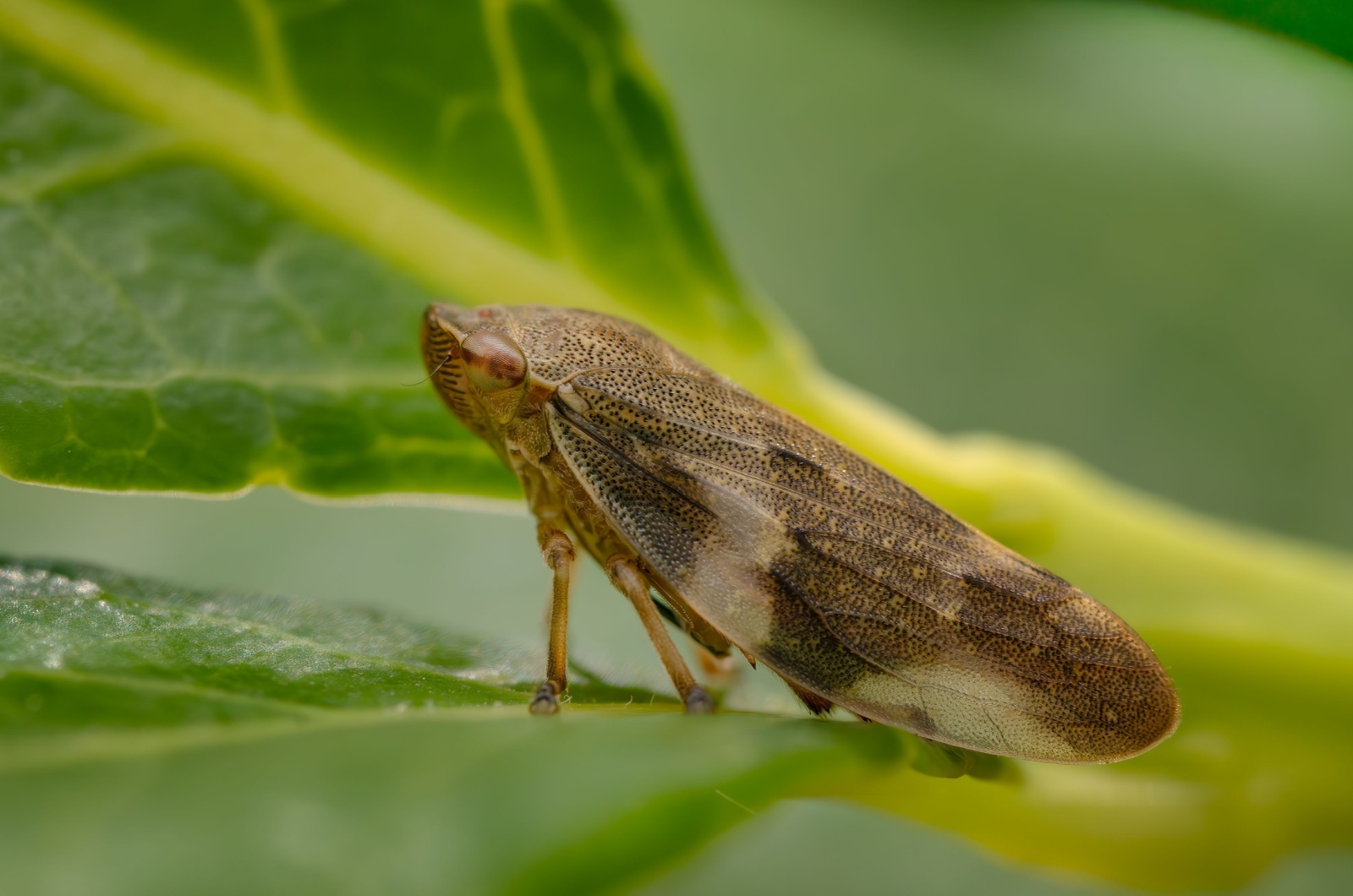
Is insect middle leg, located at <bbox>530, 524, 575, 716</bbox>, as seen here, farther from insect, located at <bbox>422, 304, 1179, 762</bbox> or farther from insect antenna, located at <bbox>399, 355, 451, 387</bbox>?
insect antenna, located at <bbox>399, 355, 451, 387</bbox>

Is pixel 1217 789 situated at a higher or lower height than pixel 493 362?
lower

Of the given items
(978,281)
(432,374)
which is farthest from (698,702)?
(978,281)

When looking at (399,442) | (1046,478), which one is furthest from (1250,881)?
(399,442)

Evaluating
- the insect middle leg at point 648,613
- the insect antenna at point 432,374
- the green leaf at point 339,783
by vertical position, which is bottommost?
the green leaf at point 339,783

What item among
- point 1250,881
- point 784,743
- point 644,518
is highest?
point 644,518

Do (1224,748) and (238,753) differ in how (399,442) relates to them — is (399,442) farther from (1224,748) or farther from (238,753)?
(1224,748)

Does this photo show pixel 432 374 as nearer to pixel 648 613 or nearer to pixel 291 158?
pixel 291 158

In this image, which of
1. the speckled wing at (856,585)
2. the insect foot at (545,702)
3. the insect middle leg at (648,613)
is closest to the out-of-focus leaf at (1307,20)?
the speckled wing at (856,585)

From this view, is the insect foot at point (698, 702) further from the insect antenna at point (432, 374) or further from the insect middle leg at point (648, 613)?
the insect antenna at point (432, 374)
